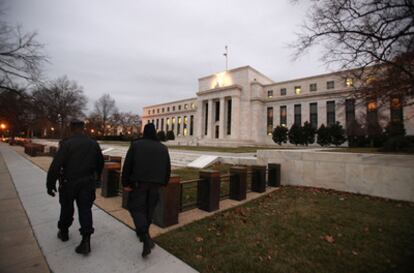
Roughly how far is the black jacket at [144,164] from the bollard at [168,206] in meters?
1.03

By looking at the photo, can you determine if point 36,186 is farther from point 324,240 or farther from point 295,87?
point 295,87

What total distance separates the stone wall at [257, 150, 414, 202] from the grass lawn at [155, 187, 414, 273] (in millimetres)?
816

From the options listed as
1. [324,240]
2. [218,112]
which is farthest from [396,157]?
[218,112]

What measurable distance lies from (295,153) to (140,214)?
762 cm

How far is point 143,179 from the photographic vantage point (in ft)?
9.93

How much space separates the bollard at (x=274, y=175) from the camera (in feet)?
28.4

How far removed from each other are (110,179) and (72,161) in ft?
11.1

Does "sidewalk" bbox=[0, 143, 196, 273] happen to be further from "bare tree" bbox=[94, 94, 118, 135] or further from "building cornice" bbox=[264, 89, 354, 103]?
"bare tree" bbox=[94, 94, 118, 135]

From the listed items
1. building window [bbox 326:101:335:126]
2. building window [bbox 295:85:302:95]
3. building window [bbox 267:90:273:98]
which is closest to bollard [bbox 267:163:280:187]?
building window [bbox 326:101:335:126]

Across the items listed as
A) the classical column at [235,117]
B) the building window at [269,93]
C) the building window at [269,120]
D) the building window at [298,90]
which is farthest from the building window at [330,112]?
the classical column at [235,117]

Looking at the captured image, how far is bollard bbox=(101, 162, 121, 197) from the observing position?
6.06 meters

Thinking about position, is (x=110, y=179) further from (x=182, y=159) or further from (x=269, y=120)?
(x=269, y=120)

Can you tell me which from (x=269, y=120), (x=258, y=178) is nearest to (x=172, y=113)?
(x=269, y=120)

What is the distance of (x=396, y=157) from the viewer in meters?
6.42
